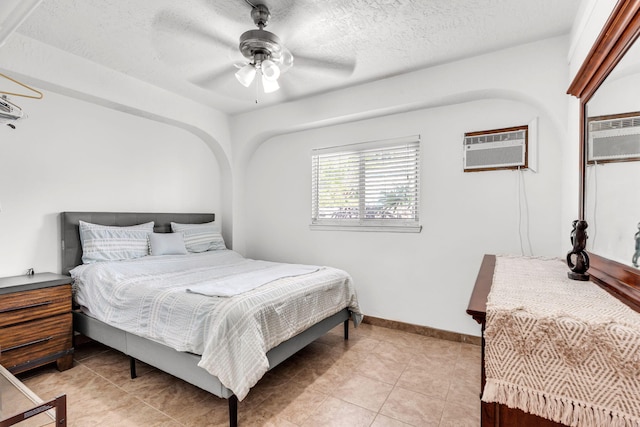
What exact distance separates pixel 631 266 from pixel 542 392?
639 mm

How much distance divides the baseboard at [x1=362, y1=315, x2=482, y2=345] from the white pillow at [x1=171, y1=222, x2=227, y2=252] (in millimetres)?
2081

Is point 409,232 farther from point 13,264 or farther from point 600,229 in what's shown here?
point 13,264

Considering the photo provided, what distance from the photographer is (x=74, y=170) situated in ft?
9.78

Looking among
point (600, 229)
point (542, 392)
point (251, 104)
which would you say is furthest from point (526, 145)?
point (251, 104)

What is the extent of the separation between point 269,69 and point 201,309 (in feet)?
5.63

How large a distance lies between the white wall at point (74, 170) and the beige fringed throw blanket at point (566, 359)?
11.7 ft

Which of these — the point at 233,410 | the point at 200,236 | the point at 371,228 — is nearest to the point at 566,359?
the point at 233,410

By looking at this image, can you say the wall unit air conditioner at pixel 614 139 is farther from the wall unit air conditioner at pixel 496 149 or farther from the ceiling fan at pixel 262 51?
the ceiling fan at pixel 262 51

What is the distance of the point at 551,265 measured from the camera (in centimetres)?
179

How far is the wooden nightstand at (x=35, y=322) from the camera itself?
2.17 meters

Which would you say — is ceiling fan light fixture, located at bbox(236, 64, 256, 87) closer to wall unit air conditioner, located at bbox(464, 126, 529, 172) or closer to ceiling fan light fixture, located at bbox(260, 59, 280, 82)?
ceiling fan light fixture, located at bbox(260, 59, 280, 82)

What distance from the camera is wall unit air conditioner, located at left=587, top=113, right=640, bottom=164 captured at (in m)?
1.12

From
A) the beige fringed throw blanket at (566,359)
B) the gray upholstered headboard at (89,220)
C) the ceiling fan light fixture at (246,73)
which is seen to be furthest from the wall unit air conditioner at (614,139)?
the gray upholstered headboard at (89,220)

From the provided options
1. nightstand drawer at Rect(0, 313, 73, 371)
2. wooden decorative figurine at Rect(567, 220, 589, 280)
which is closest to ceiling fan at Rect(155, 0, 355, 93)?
wooden decorative figurine at Rect(567, 220, 589, 280)
